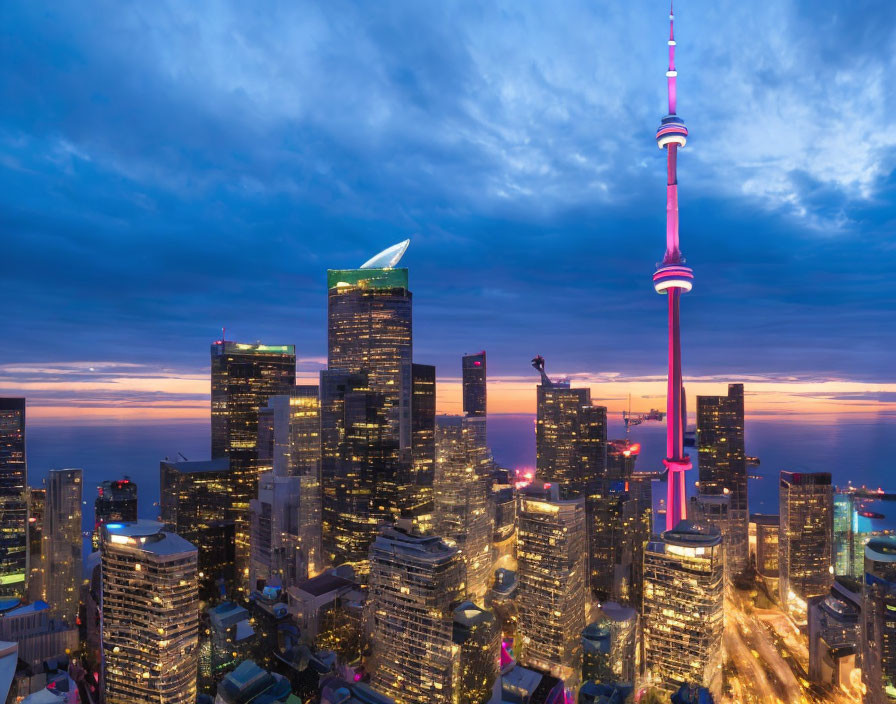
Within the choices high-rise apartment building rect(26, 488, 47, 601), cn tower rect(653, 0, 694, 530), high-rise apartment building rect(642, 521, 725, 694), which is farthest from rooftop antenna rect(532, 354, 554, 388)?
high-rise apartment building rect(26, 488, 47, 601)

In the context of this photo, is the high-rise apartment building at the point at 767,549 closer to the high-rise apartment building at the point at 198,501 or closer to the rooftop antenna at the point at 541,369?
the rooftop antenna at the point at 541,369

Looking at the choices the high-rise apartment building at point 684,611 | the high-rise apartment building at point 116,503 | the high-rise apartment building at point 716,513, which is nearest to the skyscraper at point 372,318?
the high-rise apartment building at point 116,503

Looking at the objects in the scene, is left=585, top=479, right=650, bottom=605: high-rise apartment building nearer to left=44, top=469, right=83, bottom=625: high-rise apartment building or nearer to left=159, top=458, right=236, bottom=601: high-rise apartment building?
left=159, top=458, right=236, bottom=601: high-rise apartment building

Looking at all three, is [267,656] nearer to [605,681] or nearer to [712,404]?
[605,681]

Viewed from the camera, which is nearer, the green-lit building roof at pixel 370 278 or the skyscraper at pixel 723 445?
the skyscraper at pixel 723 445

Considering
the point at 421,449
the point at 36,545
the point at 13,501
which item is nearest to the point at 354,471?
the point at 421,449
